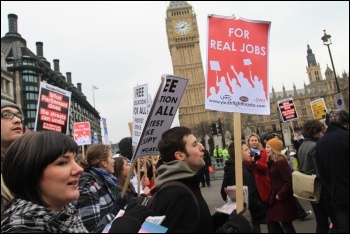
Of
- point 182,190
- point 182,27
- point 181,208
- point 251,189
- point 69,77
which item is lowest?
point 251,189

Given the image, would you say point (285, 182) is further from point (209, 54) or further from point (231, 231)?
point (231, 231)

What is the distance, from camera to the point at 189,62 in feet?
313

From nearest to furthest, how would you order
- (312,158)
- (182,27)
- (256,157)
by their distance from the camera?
1. (312,158)
2. (256,157)
3. (182,27)

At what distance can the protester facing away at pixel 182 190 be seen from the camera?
206 cm

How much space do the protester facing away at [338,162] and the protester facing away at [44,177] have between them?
3.02 m

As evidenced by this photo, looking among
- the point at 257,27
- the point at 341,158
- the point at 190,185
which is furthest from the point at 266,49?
the point at 190,185

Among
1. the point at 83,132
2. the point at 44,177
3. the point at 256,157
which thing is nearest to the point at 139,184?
the point at 44,177

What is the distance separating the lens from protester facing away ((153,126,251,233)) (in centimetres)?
206

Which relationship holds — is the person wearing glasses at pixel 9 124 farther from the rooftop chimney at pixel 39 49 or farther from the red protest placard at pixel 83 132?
the rooftop chimney at pixel 39 49

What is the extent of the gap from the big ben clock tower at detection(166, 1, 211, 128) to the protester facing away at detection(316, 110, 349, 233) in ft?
296

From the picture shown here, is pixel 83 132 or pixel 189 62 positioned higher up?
pixel 189 62

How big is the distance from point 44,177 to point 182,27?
99.4 metres

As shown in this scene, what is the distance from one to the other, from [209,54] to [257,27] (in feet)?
2.33

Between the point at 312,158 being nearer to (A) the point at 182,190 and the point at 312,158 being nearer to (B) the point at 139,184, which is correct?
(B) the point at 139,184
